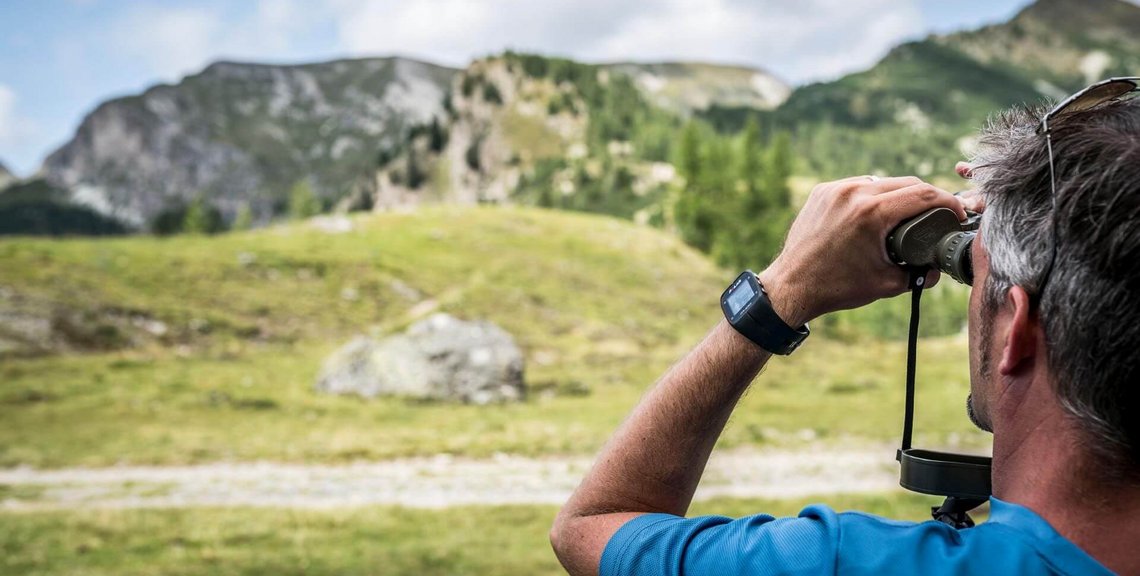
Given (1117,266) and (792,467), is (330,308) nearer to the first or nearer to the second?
(792,467)

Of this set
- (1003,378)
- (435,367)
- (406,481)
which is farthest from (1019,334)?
(435,367)

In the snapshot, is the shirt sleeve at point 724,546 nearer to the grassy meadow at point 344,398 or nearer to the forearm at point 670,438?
the forearm at point 670,438

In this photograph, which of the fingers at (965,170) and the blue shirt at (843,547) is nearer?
the blue shirt at (843,547)

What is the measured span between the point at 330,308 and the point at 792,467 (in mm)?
25682

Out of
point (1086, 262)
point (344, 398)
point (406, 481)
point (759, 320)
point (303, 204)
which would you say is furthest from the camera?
point (303, 204)

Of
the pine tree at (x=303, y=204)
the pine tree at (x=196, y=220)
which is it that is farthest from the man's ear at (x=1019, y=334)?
the pine tree at (x=303, y=204)

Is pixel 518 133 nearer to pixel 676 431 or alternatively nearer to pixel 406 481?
pixel 406 481

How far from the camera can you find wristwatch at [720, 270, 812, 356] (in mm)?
1744

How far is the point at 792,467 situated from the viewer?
18.1 m

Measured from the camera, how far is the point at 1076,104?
1.54m

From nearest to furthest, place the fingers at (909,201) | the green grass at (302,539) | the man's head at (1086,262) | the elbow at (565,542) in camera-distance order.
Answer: the man's head at (1086,262) → the fingers at (909,201) → the elbow at (565,542) → the green grass at (302,539)

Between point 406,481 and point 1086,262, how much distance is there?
672 inches

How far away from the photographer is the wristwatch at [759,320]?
1744mm

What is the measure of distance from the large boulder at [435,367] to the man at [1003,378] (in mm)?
24765
